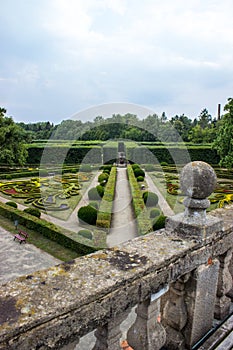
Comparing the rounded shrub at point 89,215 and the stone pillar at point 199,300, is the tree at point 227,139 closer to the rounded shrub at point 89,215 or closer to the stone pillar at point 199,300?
the rounded shrub at point 89,215

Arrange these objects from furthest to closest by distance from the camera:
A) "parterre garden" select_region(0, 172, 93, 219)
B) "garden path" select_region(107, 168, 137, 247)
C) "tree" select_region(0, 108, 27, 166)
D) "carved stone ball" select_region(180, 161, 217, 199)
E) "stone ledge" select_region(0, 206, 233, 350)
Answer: "tree" select_region(0, 108, 27, 166) → "parterre garden" select_region(0, 172, 93, 219) → "garden path" select_region(107, 168, 137, 247) → "carved stone ball" select_region(180, 161, 217, 199) → "stone ledge" select_region(0, 206, 233, 350)

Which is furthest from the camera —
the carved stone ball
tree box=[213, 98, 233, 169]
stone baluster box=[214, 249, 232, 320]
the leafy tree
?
the leafy tree

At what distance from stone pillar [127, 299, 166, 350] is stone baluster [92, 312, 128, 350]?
286 mm

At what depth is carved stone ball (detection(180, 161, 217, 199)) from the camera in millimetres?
2344

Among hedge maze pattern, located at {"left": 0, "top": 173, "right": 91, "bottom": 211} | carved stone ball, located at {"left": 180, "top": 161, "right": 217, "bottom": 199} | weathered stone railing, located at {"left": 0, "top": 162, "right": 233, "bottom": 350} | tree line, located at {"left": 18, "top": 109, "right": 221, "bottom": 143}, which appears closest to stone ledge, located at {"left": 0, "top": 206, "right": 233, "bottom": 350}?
weathered stone railing, located at {"left": 0, "top": 162, "right": 233, "bottom": 350}

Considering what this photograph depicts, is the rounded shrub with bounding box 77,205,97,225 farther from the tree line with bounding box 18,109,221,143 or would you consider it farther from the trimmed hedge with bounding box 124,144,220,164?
the tree line with bounding box 18,109,221,143

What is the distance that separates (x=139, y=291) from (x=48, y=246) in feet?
28.4

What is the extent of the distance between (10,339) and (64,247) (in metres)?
8.82

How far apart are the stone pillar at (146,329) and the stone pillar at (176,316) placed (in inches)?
13.9

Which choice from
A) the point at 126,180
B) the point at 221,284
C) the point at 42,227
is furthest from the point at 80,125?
the point at 221,284

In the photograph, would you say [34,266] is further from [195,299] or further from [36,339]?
[36,339]

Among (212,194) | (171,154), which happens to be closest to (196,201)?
(212,194)

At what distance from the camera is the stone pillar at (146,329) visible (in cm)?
205

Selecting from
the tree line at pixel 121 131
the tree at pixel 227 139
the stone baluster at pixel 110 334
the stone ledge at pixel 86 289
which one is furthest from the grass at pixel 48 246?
the tree line at pixel 121 131
